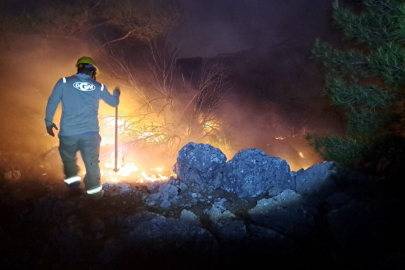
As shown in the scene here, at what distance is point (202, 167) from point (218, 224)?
1.37 m

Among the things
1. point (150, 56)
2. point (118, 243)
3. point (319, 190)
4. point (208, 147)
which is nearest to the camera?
point (118, 243)

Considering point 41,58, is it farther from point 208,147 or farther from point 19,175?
point 208,147

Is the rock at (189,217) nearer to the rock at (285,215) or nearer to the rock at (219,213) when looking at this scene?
the rock at (219,213)

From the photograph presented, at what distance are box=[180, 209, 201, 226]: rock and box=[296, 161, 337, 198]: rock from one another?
1.69 metres

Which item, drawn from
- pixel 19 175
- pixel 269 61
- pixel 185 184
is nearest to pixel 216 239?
pixel 185 184

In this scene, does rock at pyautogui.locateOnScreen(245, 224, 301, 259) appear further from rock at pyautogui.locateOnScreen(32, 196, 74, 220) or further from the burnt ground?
rock at pyautogui.locateOnScreen(32, 196, 74, 220)

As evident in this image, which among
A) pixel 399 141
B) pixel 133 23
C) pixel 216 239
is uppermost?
pixel 133 23

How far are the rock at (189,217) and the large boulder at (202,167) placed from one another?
0.92 meters

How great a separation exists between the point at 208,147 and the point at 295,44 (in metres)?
12.6

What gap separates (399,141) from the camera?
4.12 metres

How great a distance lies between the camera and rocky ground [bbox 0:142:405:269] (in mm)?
2688

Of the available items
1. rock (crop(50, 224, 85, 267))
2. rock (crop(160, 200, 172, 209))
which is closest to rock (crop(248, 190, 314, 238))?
rock (crop(160, 200, 172, 209))

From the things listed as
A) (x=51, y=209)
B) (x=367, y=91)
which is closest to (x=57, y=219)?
(x=51, y=209)

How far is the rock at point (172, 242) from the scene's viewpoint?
2.73 meters
